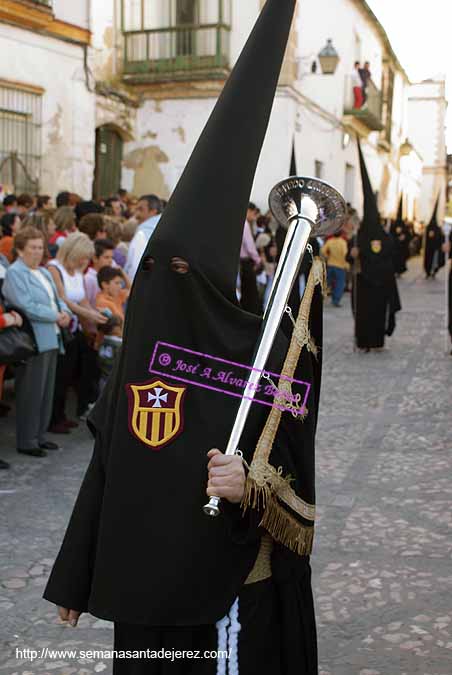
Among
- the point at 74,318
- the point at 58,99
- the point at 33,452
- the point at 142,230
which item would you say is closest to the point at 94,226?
the point at 142,230

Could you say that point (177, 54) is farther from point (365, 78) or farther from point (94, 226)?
point (94, 226)

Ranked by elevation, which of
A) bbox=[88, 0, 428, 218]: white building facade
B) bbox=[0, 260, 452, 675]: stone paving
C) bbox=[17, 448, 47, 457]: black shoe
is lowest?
bbox=[0, 260, 452, 675]: stone paving

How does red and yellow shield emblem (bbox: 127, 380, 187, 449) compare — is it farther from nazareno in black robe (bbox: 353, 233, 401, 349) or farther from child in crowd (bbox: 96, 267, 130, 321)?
nazareno in black robe (bbox: 353, 233, 401, 349)

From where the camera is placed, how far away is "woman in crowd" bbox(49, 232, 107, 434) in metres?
7.02

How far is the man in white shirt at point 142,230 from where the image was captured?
7.83 metres

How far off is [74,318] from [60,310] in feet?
1.73

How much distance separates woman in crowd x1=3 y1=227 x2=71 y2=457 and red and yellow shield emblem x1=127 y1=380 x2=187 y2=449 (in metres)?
4.11

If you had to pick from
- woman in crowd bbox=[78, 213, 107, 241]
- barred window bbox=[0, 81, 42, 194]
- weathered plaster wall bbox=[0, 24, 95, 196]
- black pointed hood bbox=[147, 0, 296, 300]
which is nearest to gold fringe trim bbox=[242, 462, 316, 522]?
black pointed hood bbox=[147, 0, 296, 300]

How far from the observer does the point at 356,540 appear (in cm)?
479

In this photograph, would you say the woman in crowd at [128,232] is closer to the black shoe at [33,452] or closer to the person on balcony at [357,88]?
the black shoe at [33,452]

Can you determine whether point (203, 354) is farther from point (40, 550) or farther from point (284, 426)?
point (40, 550)

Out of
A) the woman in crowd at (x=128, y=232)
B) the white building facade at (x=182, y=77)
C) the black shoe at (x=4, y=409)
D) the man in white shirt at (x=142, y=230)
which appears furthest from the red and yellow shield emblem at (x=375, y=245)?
the white building facade at (x=182, y=77)

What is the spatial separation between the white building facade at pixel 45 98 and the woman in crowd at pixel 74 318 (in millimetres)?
6313

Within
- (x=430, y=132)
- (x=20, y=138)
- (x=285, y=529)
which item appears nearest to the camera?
(x=285, y=529)
